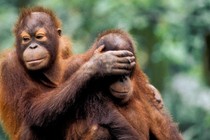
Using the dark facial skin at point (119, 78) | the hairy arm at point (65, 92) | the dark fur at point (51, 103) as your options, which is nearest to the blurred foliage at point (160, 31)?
the dark fur at point (51, 103)

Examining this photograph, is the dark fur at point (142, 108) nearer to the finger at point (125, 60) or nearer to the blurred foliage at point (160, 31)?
the finger at point (125, 60)

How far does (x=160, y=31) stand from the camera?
9.73 meters

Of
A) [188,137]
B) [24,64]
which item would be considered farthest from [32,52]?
[188,137]

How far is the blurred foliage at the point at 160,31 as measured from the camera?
31.8ft

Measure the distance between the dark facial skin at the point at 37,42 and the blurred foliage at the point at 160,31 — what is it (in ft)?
10.1

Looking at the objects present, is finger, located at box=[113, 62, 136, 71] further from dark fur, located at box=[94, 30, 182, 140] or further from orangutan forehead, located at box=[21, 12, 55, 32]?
orangutan forehead, located at box=[21, 12, 55, 32]

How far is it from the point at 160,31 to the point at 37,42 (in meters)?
3.82

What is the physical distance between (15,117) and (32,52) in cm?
50

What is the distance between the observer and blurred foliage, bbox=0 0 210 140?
9688mm

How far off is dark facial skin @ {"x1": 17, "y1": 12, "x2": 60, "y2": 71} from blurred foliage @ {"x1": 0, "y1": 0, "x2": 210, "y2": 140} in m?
3.09

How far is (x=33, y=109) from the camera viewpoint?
5832 mm

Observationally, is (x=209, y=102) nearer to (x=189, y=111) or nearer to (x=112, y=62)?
(x=189, y=111)

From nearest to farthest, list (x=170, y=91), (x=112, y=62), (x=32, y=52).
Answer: (x=112, y=62), (x=32, y=52), (x=170, y=91)

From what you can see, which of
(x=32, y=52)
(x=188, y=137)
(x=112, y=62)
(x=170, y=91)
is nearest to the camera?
(x=112, y=62)
